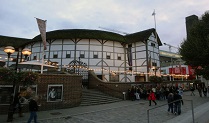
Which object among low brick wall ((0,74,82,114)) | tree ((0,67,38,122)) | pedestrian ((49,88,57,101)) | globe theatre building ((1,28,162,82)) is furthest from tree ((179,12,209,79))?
tree ((0,67,38,122))

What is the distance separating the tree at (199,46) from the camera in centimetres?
1825

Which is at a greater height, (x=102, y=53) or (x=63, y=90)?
(x=102, y=53)

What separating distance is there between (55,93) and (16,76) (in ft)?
15.6

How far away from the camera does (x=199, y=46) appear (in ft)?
59.9

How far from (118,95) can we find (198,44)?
11550mm

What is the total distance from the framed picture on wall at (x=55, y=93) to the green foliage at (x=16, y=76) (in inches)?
145

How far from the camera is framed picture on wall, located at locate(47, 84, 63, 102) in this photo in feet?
41.8

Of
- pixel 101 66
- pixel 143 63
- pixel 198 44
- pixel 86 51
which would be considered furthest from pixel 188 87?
pixel 86 51

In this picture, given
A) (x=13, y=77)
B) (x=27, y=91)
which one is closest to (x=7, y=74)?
(x=13, y=77)

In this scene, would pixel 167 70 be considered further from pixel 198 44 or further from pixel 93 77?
pixel 93 77

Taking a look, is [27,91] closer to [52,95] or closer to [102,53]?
[52,95]

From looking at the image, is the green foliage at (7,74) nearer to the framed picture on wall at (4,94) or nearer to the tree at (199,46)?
the framed picture on wall at (4,94)

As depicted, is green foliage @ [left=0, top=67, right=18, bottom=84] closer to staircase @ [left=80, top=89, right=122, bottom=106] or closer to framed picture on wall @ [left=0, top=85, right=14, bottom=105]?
framed picture on wall @ [left=0, top=85, right=14, bottom=105]

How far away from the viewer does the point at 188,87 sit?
32.8 m
